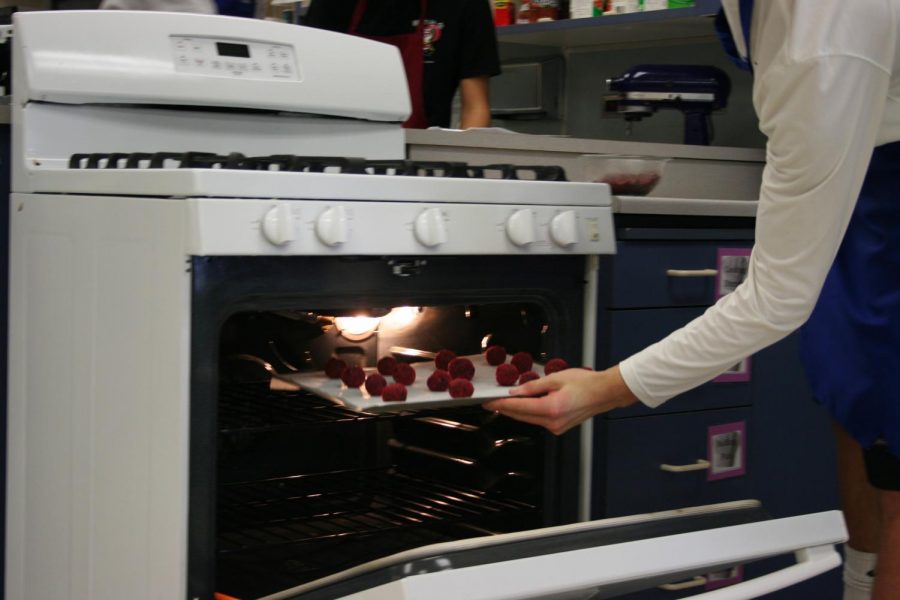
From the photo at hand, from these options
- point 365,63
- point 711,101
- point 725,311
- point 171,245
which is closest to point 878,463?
point 725,311

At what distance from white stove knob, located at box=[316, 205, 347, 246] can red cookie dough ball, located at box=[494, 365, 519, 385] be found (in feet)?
1.01

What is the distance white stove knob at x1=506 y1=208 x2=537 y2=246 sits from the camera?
146cm

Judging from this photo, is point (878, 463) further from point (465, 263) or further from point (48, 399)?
point (48, 399)

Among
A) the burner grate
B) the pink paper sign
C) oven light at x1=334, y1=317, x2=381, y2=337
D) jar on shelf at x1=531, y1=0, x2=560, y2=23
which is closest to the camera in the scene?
the burner grate

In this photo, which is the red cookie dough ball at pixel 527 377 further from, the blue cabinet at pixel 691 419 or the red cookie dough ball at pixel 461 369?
the blue cabinet at pixel 691 419

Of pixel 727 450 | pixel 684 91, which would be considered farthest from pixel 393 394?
pixel 684 91

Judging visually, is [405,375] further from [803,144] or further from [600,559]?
[803,144]

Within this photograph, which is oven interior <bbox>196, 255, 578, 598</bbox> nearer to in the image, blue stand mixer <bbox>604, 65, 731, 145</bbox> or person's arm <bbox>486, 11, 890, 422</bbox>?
person's arm <bbox>486, 11, 890, 422</bbox>

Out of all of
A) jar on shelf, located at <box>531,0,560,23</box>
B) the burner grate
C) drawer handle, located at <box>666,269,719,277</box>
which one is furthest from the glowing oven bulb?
jar on shelf, located at <box>531,0,560,23</box>

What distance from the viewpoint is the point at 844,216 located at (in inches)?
46.8

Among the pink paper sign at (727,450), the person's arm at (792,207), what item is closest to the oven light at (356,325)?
the person's arm at (792,207)

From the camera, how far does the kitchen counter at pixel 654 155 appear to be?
1790 mm

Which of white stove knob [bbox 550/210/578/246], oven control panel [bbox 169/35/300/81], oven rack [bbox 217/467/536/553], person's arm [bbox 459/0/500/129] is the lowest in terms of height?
oven rack [bbox 217/467/536/553]

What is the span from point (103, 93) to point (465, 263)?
0.59 metres
